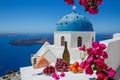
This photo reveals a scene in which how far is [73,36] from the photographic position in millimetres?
12961

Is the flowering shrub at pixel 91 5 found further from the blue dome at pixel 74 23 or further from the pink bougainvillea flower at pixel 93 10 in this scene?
the blue dome at pixel 74 23

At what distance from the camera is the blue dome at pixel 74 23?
42.9 ft

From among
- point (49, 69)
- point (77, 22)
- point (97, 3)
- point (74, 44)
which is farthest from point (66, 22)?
point (97, 3)

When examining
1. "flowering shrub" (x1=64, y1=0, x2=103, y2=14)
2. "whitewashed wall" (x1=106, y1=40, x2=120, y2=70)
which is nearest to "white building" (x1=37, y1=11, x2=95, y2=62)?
"whitewashed wall" (x1=106, y1=40, x2=120, y2=70)

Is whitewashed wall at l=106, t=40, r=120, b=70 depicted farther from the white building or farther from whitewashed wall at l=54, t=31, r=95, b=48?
whitewashed wall at l=54, t=31, r=95, b=48

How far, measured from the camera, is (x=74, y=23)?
13102 millimetres

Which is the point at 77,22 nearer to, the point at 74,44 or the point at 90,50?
the point at 74,44

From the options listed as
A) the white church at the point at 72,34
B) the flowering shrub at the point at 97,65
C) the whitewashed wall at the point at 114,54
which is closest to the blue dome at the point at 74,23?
the white church at the point at 72,34

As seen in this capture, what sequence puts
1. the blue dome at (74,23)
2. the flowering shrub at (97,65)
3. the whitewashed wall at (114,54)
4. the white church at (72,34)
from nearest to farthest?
1. the flowering shrub at (97,65)
2. the whitewashed wall at (114,54)
3. the white church at (72,34)
4. the blue dome at (74,23)

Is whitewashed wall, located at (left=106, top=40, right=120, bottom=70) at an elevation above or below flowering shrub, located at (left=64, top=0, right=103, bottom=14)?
below

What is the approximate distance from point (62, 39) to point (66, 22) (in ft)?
3.75

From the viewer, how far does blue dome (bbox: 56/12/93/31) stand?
515 inches

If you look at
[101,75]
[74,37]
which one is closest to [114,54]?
[74,37]

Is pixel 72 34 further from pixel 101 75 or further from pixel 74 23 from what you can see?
pixel 101 75
